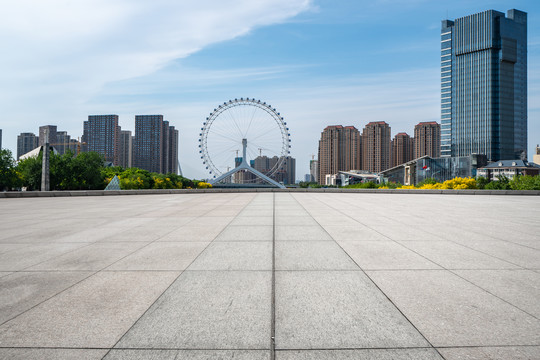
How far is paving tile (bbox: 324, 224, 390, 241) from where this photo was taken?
A: 795 centimetres

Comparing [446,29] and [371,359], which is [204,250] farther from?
[446,29]

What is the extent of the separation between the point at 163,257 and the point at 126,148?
20289 centimetres

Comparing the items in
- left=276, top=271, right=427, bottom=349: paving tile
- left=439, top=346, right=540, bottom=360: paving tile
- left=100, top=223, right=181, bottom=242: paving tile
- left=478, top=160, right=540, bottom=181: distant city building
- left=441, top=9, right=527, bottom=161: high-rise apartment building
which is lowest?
left=439, top=346, right=540, bottom=360: paving tile

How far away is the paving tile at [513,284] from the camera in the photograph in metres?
3.93

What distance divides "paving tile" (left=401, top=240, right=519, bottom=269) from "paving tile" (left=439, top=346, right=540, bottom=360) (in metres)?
2.55

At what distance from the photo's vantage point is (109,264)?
5.66 meters

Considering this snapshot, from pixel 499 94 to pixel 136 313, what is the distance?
182 metres

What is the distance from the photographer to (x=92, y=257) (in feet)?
20.2

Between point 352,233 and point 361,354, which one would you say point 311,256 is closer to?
point 352,233

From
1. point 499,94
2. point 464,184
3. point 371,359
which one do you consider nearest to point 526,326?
point 371,359

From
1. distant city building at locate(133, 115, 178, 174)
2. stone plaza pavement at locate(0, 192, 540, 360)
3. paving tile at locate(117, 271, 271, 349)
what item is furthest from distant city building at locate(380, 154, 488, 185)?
paving tile at locate(117, 271, 271, 349)

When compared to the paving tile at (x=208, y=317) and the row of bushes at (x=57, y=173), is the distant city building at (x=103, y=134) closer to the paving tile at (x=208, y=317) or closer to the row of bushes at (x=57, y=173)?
the row of bushes at (x=57, y=173)

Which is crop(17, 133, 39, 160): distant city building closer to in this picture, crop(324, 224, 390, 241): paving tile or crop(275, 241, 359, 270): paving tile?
crop(324, 224, 390, 241): paving tile

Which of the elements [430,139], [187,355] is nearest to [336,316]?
[187,355]
